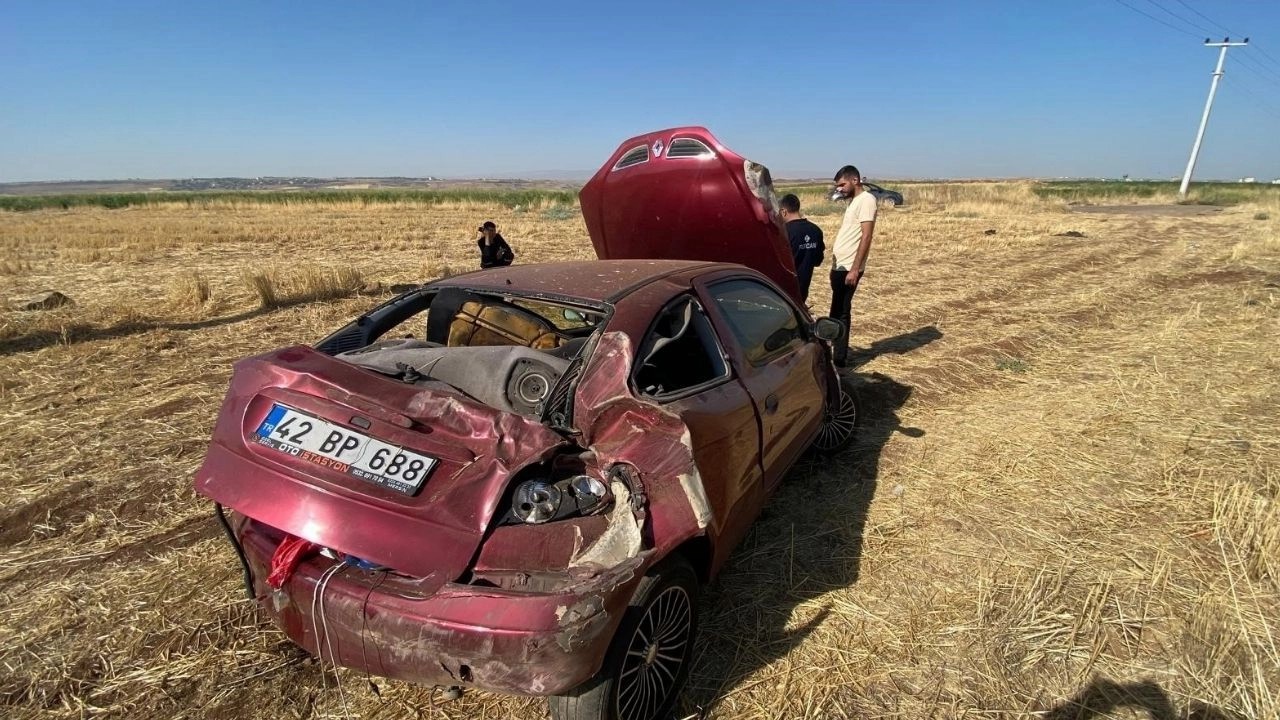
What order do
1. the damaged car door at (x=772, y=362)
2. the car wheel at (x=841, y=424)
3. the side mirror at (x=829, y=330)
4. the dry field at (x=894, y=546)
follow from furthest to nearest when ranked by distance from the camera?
the car wheel at (x=841, y=424)
the side mirror at (x=829, y=330)
the damaged car door at (x=772, y=362)
the dry field at (x=894, y=546)

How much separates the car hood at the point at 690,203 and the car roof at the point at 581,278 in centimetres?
123

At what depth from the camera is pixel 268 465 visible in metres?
1.93

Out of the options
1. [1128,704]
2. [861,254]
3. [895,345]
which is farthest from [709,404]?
[895,345]

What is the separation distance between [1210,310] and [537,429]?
10163 millimetres

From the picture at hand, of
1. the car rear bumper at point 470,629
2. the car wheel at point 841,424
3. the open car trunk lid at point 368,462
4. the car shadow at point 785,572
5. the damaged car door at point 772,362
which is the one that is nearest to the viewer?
the car rear bumper at point 470,629

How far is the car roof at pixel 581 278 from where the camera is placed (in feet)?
8.57

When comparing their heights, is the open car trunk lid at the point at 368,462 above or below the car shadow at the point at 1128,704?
above

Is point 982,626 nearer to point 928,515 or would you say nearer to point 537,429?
point 928,515

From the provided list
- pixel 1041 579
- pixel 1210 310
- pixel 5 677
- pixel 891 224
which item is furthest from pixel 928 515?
pixel 891 224

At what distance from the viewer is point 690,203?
461cm

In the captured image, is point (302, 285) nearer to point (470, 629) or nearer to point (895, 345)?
point (895, 345)

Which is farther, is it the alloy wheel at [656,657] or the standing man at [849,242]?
the standing man at [849,242]

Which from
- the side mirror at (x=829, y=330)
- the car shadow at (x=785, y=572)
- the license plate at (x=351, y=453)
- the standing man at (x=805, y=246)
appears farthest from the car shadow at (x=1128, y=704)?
the standing man at (x=805, y=246)

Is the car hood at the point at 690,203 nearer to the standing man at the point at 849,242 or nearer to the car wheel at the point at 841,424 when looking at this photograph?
the car wheel at the point at 841,424
